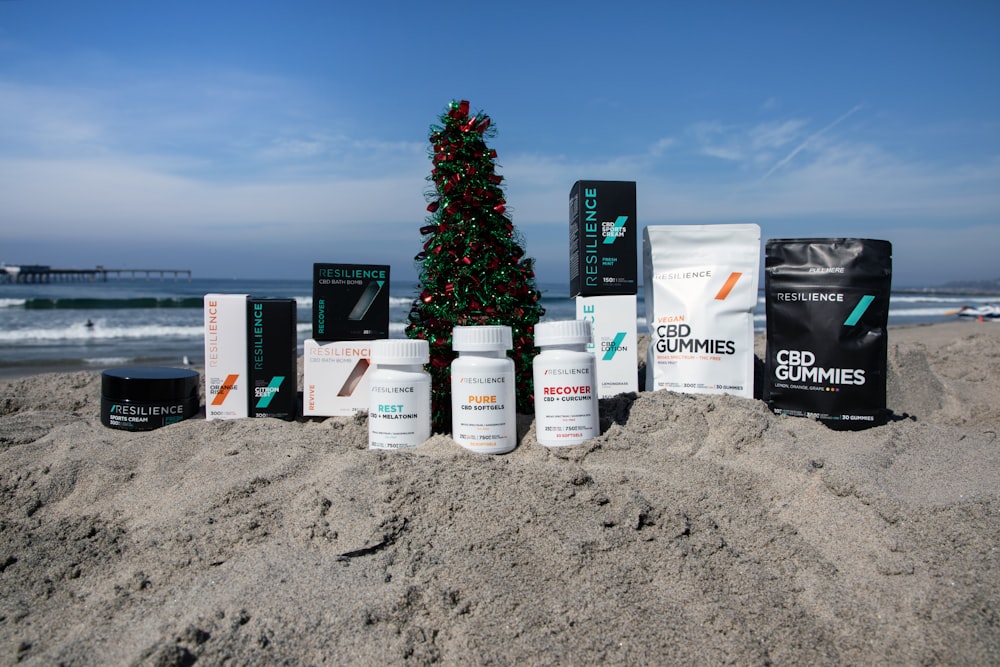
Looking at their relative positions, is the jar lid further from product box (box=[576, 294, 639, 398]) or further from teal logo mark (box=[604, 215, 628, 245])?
teal logo mark (box=[604, 215, 628, 245])

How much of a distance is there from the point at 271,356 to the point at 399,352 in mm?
1286

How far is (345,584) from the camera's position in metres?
2.07

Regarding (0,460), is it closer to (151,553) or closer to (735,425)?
(151,553)

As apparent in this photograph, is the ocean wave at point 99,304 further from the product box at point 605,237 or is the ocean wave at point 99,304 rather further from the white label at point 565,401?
the white label at point 565,401

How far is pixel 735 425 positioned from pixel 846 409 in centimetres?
76

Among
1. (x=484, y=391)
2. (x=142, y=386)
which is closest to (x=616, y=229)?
(x=484, y=391)

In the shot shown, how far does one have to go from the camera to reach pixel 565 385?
3.11 meters

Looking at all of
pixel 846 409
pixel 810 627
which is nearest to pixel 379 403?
pixel 810 627

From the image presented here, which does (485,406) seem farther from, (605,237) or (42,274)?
(42,274)

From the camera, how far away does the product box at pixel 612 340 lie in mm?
4160

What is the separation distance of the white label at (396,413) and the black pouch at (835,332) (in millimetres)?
2035

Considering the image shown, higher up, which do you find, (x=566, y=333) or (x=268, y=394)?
(x=566, y=333)

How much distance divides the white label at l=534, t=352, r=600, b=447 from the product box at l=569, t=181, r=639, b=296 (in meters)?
1.09

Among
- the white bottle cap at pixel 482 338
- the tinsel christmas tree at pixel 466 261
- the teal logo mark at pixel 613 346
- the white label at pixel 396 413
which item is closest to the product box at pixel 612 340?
the teal logo mark at pixel 613 346
